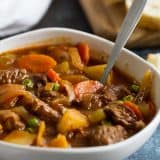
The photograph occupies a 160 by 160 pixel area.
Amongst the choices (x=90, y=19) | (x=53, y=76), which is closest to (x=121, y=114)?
(x=53, y=76)

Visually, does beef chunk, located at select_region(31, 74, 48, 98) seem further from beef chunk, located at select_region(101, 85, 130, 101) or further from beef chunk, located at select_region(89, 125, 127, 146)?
beef chunk, located at select_region(89, 125, 127, 146)

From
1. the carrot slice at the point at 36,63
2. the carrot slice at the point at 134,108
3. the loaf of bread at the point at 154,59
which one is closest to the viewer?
the carrot slice at the point at 134,108

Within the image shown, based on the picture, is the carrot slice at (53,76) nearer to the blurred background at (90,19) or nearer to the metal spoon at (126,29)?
the metal spoon at (126,29)

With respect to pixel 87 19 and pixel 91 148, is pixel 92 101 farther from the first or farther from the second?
pixel 87 19

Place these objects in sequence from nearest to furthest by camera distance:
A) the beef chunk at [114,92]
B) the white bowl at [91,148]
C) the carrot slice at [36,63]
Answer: the white bowl at [91,148]
the beef chunk at [114,92]
the carrot slice at [36,63]

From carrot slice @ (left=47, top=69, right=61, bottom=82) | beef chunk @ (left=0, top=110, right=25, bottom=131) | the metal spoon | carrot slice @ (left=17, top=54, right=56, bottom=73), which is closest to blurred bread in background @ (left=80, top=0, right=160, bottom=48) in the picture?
the metal spoon

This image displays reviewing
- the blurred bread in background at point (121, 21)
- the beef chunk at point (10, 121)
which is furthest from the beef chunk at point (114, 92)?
the blurred bread in background at point (121, 21)
